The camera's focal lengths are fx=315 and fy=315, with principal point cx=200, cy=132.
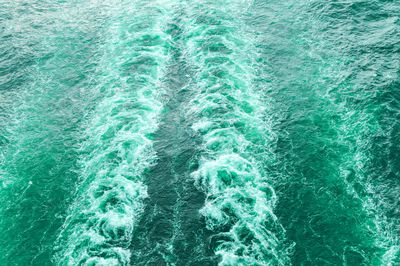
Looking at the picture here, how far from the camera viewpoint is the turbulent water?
30.7 m

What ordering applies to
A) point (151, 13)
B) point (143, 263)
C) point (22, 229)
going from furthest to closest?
point (151, 13) → point (22, 229) → point (143, 263)

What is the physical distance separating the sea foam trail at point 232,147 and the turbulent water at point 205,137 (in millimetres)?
181

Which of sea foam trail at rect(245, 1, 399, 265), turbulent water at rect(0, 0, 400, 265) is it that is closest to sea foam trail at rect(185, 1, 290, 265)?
turbulent water at rect(0, 0, 400, 265)

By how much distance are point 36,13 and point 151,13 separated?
2427 cm

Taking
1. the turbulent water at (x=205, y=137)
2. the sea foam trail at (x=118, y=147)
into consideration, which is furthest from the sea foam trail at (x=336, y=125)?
the sea foam trail at (x=118, y=147)

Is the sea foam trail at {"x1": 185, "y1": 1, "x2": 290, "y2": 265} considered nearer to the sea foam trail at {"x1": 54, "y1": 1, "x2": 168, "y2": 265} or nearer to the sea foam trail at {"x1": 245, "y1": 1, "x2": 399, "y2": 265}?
the sea foam trail at {"x1": 245, "y1": 1, "x2": 399, "y2": 265}

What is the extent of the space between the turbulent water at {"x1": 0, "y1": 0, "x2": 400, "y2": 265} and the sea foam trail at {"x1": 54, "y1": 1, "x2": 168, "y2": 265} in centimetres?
20

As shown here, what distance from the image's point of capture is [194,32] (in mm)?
56062

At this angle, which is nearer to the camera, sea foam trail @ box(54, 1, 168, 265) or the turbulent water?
the turbulent water

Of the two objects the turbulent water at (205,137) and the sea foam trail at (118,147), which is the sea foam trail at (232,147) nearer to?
the turbulent water at (205,137)

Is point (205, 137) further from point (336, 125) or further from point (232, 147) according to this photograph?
point (336, 125)

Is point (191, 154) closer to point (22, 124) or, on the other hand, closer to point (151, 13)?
point (22, 124)

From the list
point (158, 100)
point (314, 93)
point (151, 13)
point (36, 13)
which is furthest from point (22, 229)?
point (36, 13)

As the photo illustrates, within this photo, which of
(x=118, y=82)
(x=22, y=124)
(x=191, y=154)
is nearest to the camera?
(x=191, y=154)
